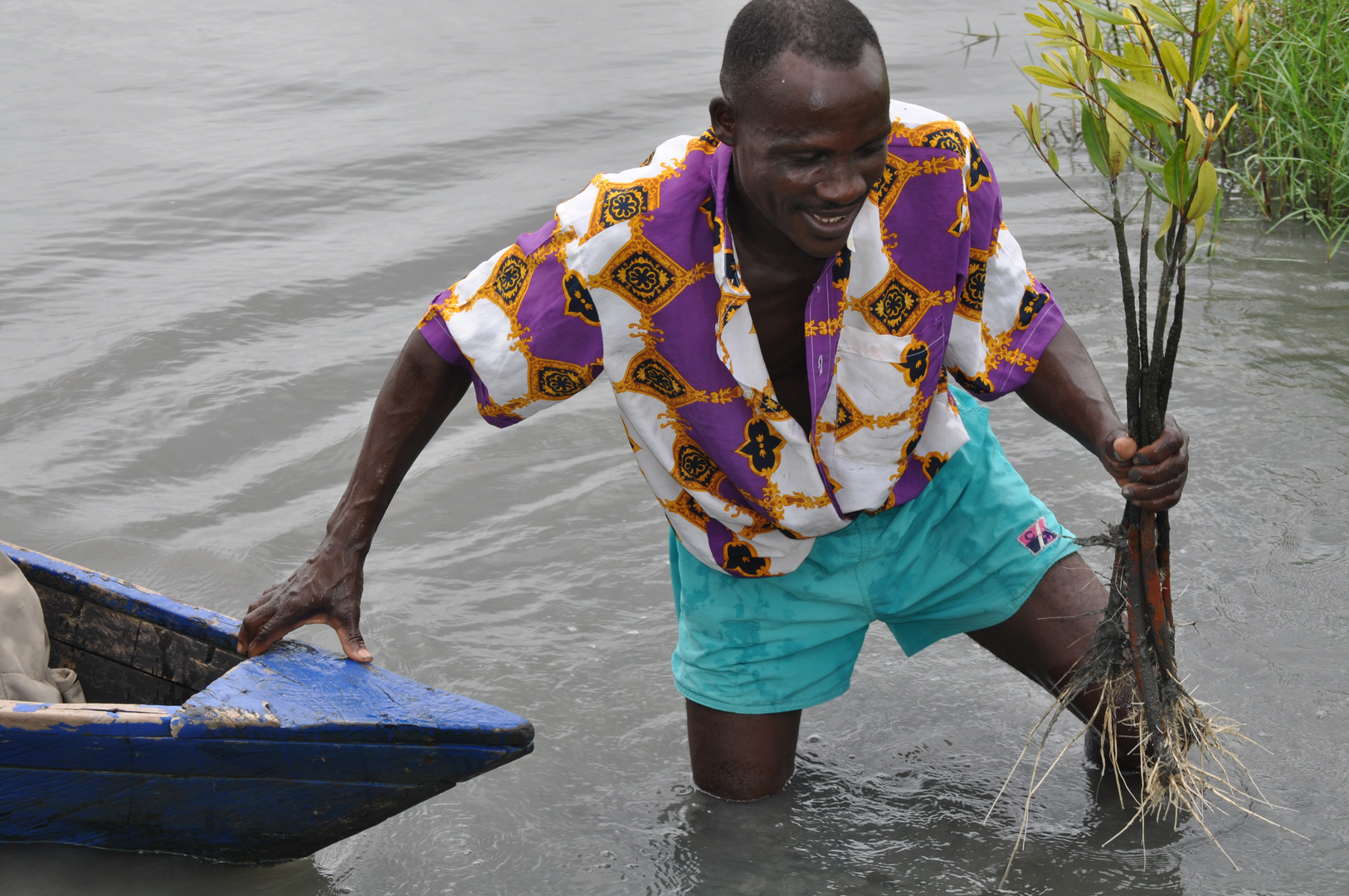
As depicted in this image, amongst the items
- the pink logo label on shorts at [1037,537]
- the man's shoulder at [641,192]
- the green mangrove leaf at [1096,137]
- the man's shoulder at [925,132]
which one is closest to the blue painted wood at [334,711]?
the man's shoulder at [641,192]

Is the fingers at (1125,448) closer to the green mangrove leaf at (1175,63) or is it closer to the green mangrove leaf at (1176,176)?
the green mangrove leaf at (1176,176)

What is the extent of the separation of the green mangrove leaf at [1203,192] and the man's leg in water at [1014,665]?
844mm

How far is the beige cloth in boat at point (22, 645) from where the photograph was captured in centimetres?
266

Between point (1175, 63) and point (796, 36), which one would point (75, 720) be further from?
point (1175, 63)

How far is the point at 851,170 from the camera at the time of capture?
203cm

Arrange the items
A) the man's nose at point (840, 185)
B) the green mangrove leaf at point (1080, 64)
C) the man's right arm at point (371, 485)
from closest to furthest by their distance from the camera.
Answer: the man's nose at point (840, 185) < the green mangrove leaf at point (1080, 64) < the man's right arm at point (371, 485)

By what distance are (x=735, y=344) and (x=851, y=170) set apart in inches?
14.8

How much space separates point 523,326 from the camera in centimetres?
228

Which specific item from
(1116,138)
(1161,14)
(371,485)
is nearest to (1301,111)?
(1116,138)

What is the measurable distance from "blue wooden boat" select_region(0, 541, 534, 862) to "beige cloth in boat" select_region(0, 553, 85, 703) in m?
0.17

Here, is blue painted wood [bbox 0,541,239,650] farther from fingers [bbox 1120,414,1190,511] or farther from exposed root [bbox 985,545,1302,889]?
fingers [bbox 1120,414,1190,511]

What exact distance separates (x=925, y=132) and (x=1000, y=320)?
39 cm

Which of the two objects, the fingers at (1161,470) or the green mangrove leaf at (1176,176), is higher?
the green mangrove leaf at (1176,176)

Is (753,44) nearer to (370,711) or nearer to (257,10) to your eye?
(370,711)
